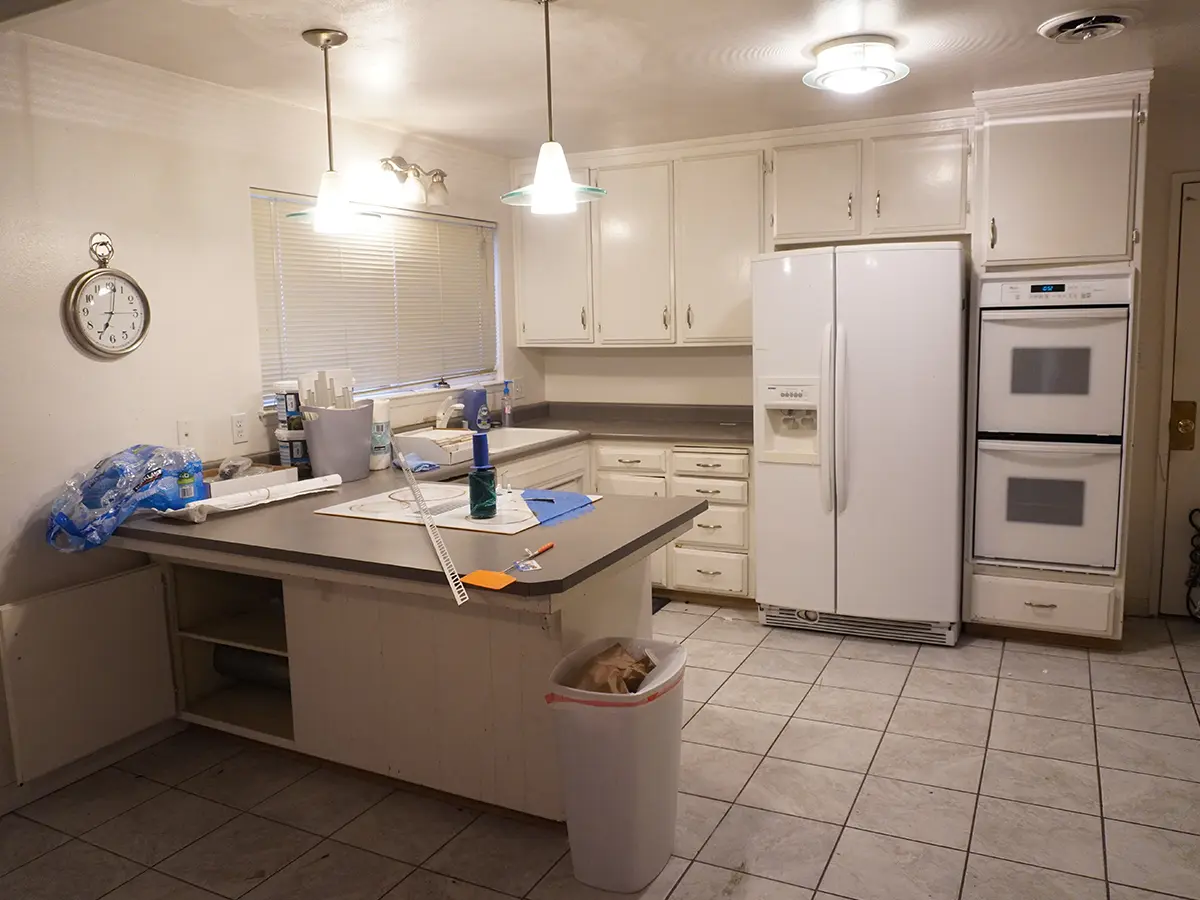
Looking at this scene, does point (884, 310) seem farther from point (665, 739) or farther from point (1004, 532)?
point (665, 739)

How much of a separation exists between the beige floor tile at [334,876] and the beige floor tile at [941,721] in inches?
68.2

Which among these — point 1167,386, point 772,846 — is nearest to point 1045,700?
point 772,846

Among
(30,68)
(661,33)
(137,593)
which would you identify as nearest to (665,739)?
(137,593)

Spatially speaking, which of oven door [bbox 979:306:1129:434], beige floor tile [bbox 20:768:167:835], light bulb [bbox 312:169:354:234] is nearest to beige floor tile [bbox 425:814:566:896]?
beige floor tile [bbox 20:768:167:835]

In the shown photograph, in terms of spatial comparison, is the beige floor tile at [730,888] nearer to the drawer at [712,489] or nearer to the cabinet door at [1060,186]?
the drawer at [712,489]

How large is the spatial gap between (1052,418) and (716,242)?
1.73 m

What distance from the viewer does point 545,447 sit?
413cm

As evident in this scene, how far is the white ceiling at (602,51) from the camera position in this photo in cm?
255

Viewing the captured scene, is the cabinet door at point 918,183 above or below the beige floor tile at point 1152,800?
above

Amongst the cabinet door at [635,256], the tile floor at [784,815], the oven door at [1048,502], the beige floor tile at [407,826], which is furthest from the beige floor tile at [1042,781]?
the cabinet door at [635,256]

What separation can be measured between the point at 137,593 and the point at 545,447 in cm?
178

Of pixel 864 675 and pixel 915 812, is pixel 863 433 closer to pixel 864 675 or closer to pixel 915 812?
pixel 864 675

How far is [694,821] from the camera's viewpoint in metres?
2.55

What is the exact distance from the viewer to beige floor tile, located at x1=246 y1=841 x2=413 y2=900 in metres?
2.26
